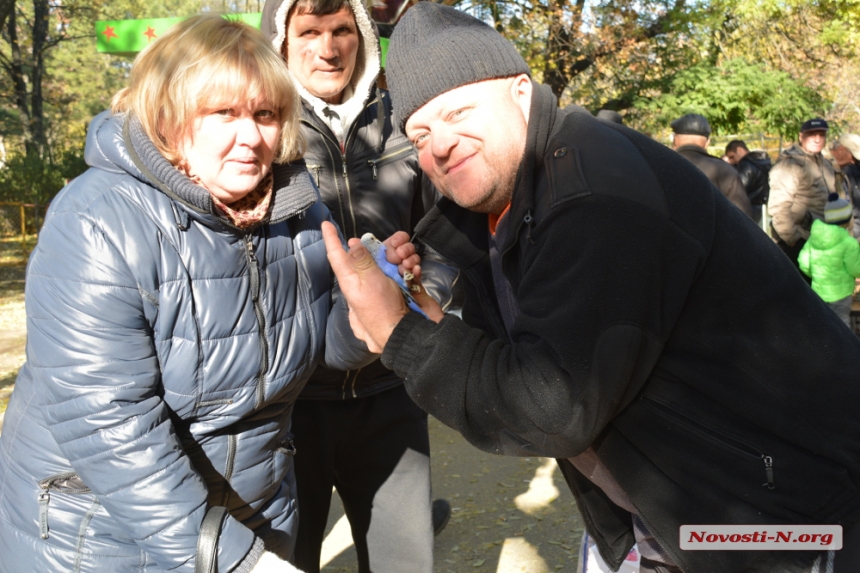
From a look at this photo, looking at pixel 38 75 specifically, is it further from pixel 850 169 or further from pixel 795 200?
pixel 795 200

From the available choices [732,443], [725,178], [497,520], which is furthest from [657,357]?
[725,178]

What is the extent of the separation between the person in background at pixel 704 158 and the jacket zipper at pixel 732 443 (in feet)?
14.6

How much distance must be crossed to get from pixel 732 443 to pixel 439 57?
3.42ft

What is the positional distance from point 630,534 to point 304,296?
41.6 inches

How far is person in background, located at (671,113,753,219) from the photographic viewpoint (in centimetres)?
584

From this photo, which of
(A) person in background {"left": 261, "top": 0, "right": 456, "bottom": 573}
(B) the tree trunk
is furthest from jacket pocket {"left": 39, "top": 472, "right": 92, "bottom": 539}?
(B) the tree trunk

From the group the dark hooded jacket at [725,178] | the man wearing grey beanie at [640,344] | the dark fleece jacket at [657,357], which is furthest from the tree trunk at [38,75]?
the dark fleece jacket at [657,357]

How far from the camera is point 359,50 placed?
271 centimetres

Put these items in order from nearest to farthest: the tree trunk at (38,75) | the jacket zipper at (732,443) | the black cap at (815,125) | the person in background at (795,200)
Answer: the jacket zipper at (732,443)
the person in background at (795,200)
the black cap at (815,125)
the tree trunk at (38,75)

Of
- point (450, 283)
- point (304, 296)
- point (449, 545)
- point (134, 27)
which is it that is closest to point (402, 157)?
point (450, 283)

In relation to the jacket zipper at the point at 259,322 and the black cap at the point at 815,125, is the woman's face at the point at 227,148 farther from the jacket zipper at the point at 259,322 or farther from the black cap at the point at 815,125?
the black cap at the point at 815,125

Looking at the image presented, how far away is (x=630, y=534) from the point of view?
1.97 metres

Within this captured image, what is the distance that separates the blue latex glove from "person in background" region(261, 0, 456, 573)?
1.17 feet

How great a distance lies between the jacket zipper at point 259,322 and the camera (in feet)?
6.23
